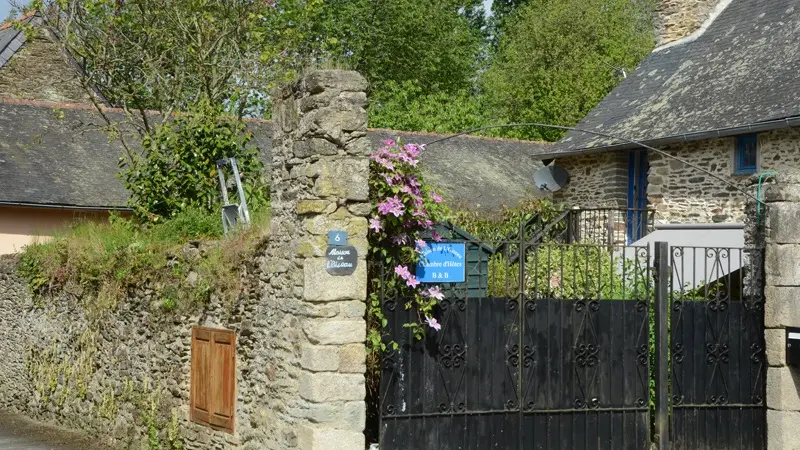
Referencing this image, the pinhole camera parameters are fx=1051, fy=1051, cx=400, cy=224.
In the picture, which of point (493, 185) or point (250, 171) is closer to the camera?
point (250, 171)

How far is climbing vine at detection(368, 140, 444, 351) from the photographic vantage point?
8.15m

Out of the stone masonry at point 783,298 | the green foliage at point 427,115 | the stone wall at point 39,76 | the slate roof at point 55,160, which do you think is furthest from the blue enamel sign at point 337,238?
the green foliage at point 427,115

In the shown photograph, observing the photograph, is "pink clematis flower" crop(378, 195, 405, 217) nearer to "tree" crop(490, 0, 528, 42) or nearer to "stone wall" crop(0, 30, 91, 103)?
"stone wall" crop(0, 30, 91, 103)

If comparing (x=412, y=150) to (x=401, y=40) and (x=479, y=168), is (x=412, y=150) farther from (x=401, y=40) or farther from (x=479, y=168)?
(x=401, y=40)

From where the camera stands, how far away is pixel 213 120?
1236cm

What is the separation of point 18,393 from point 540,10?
2363 cm

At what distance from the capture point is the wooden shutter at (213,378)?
902cm

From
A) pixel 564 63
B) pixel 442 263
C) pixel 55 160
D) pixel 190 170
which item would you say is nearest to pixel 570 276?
pixel 442 263

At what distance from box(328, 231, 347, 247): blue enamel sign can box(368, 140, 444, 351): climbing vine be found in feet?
1.06

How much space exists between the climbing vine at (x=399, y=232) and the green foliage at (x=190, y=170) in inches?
150

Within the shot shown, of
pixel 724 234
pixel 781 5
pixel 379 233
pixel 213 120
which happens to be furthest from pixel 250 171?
pixel 781 5

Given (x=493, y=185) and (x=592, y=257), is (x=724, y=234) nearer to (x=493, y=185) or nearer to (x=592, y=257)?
(x=592, y=257)

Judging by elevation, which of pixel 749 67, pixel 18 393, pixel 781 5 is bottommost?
pixel 18 393

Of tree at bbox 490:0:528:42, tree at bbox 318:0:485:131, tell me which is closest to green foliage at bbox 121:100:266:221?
tree at bbox 318:0:485:131
